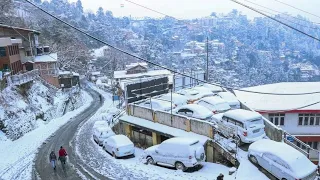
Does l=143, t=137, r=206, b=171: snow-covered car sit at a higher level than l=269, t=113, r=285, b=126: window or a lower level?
higher

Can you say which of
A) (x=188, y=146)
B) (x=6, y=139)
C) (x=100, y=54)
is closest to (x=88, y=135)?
(x=6, y=139)

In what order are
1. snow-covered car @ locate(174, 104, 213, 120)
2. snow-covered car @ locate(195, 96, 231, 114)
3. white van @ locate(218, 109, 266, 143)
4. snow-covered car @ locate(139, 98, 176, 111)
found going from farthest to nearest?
snow-covered car @ locate(139, 98, 176, 111) → snow-covered car @ locate(195, 96, 231, 114) → snow-covered car @ locate(174, 104, 213, 120) → white van @ locate(218, 109, 266, 143)

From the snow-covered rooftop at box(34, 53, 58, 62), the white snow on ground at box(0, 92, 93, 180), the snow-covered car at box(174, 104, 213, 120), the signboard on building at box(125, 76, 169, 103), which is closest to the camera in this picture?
the white snow on ground at box(0, 92, 93, 180)

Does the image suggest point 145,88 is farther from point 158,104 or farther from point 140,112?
point 158,104

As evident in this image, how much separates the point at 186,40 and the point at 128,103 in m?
154

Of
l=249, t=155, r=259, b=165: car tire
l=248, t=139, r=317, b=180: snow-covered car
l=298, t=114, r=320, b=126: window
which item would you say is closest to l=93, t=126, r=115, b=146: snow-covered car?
l=249, t=155, r=259, b=165: car tire

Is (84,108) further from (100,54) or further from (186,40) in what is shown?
(186,40)

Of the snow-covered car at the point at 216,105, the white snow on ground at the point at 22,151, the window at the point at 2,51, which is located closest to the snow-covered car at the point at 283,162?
the snow-covered car at the point at 216,105

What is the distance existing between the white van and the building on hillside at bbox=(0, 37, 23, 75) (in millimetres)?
24922

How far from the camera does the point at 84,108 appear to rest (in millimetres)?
37188

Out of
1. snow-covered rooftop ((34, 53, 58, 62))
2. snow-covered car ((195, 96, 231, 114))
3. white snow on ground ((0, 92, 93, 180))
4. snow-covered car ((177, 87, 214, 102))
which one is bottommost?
white snow on ground ((0, 92, 93, 180))

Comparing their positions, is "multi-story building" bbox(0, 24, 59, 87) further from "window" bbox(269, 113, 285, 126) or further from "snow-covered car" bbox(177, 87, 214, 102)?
"window" bbox(269, 113, 285, 126)

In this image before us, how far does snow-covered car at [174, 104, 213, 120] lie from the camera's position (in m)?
18.1

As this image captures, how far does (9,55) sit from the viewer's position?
32438mm
